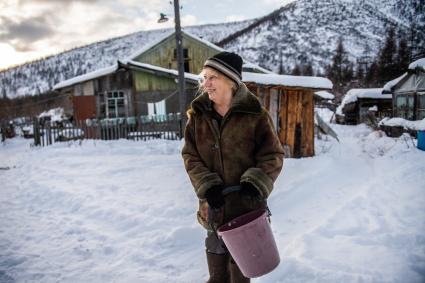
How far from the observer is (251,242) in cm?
188

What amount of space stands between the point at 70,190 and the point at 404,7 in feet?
24.9

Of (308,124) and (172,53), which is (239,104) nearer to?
(308,124)

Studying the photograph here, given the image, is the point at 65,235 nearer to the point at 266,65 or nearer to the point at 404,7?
the point at 404,7

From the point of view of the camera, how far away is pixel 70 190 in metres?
5.89

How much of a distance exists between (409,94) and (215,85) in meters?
14.7

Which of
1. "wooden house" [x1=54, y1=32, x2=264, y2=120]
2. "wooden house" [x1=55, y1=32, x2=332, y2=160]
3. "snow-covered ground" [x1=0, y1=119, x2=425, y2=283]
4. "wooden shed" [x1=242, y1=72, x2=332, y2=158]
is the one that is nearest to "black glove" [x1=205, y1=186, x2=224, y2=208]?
"snow-covered ground" [x1=0, y1=119, x2=425, y2=283]

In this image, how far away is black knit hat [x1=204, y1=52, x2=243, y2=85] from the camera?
6.89 ft

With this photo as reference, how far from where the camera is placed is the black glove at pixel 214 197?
1973 mm

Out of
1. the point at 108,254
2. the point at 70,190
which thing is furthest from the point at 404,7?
the point at 70,190

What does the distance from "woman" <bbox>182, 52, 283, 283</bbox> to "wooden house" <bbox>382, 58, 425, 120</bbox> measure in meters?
10.1

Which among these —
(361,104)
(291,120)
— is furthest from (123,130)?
(361,104)

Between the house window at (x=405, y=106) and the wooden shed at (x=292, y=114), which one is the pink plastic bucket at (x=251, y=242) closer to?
the wooden shed at (x=292, y=114)

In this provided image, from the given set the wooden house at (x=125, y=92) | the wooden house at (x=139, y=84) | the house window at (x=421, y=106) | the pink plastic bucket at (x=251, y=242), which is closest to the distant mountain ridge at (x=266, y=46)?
the wooden house at (x=139, y=84)

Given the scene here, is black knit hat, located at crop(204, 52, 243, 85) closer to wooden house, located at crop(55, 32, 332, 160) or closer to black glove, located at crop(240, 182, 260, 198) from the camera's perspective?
black glove, located at crop(240, 182, 260, 198)
